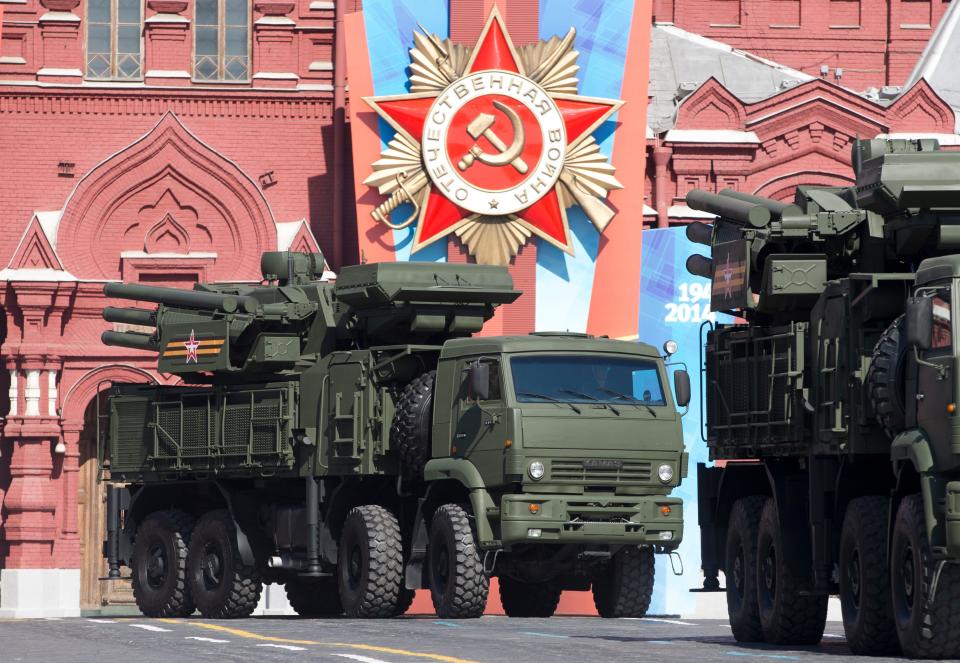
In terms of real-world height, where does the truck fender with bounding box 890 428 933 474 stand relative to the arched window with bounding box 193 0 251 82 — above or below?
below

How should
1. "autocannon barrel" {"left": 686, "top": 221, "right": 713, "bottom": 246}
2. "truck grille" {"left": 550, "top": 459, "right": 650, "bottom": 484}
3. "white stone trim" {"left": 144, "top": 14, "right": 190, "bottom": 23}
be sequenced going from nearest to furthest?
1. "autocannon barrel" {"left": 686, "top": 221, "right": 713, "bottom": 246}
2. "truck grille" {"left": 550, "top": 459, "right": 650, "bottom": 484}
3. "white stone trim" {"left": 144, "top": 14, "right": 190, "bottom": 23}

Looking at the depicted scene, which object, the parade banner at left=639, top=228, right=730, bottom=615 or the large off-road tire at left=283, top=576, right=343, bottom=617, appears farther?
the parade banner at left=639, top=228, right=730, bottom=615

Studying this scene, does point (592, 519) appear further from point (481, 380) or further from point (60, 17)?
point (60, 17)

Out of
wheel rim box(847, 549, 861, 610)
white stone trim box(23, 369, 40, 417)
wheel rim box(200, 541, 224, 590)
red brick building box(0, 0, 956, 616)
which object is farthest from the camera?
red brick building box(0, 0, 956, 616)

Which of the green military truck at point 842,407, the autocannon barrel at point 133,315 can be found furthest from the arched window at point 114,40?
the green military truck at point 842,407

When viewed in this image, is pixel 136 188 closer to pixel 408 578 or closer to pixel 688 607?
pixel 688 607

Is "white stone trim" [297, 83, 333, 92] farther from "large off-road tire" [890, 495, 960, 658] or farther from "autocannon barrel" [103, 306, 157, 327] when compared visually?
"large off-road tire" [890, 495, 960, 658]

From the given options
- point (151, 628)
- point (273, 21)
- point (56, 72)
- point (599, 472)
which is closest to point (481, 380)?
point (599, 472)

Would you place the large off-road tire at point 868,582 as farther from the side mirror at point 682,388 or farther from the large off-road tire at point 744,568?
the side mirror at point 682,388

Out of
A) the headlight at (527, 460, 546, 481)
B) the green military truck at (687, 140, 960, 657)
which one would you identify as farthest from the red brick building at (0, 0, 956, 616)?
the green military truck at (687, 140, 960, 657)

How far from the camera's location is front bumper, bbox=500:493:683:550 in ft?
71.8

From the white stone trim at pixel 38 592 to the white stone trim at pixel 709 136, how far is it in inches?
483

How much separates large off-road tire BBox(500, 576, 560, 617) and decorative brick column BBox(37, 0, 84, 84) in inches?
599

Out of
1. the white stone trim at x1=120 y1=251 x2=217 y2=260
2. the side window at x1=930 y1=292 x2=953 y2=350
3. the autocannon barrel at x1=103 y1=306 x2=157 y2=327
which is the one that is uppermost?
the white stone trim at x1=120 y1=251 x2=217 y2=260
